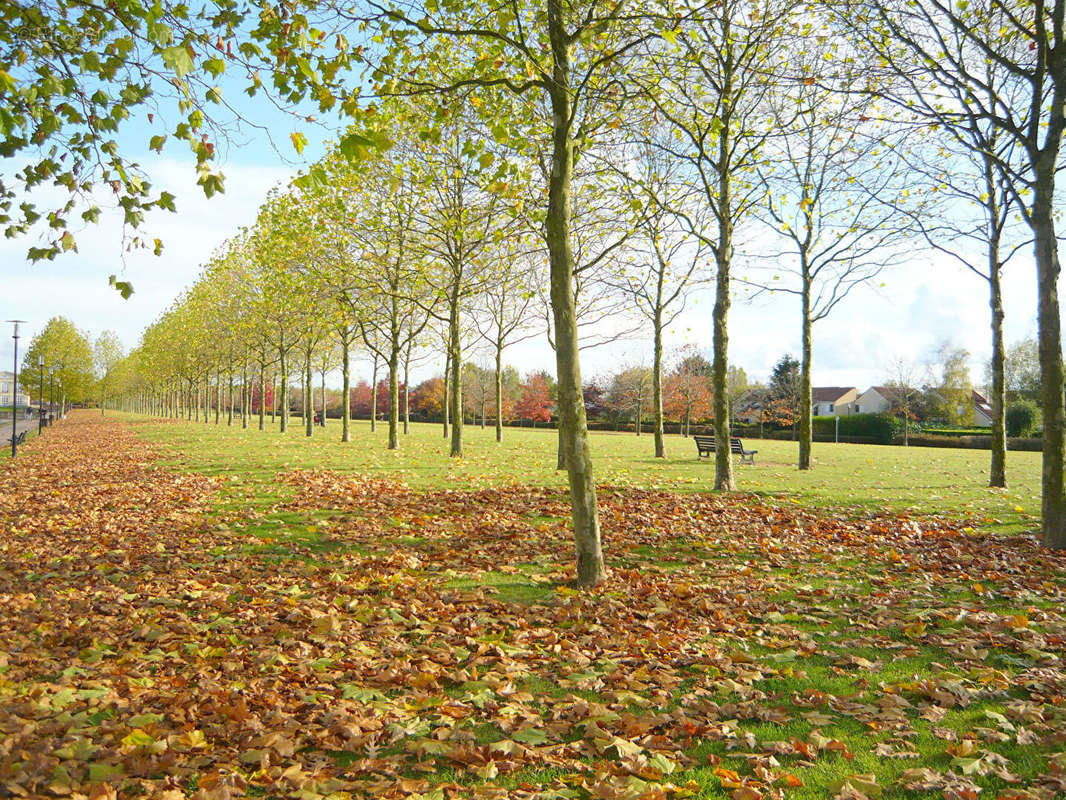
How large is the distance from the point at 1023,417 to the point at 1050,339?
46596 millimetres

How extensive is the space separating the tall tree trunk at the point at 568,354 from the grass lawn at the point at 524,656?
0.60m

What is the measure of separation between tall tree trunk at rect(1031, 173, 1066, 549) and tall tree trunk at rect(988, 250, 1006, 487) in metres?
6.79

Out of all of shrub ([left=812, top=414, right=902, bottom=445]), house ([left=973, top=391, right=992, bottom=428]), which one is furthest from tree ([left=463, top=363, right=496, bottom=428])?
house ([left=973, top=391, right=992, bottom=428])

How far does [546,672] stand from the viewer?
15.7 ft

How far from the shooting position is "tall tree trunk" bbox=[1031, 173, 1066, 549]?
8664mm

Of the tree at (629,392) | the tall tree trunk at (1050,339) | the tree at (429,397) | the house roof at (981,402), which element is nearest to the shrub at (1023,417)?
the tree at (629,392)

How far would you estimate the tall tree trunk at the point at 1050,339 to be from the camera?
8664 millimetres

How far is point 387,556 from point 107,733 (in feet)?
14.6

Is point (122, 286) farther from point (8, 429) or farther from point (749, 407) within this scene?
point (749, 407)

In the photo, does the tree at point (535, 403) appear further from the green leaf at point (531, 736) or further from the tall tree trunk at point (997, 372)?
the green leaf at point (531, 736)

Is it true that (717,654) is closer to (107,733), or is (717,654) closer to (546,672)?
(546,672)

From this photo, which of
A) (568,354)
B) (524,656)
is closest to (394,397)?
(568,354)

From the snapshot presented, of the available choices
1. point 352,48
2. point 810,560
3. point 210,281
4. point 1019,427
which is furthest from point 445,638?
point 1019,427

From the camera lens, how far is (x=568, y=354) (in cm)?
703
